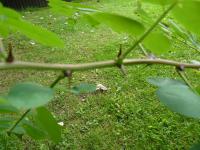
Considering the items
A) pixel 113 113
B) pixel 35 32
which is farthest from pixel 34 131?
pixel 113 113

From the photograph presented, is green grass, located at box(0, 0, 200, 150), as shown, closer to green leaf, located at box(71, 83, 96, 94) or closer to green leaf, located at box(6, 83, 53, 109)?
green leaf, located at box(71, 83, 96, 94)

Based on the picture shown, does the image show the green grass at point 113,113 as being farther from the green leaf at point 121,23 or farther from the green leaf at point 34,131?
the green leaf at point 121,23

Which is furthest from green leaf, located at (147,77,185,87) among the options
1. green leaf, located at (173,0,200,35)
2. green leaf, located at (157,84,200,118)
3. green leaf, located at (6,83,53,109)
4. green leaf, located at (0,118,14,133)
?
green leaf, located at (0,118,14,133)

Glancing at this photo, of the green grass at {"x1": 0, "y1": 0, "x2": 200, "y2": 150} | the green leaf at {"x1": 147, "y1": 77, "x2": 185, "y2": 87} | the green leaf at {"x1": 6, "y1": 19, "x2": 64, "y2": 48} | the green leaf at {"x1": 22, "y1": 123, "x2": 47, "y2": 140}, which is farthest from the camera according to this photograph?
the green grass at {"x1": 0, "y1": 0, "x2": 200, "y2": 150}

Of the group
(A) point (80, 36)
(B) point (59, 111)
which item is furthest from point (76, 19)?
(A) point (80, 36)

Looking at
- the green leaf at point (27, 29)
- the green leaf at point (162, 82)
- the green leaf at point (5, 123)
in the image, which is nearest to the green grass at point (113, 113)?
the green leaf at point (5, 123)

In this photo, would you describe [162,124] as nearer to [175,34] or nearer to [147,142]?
[147,142]

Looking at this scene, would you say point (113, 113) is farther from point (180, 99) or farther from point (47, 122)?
point (180, 99)
